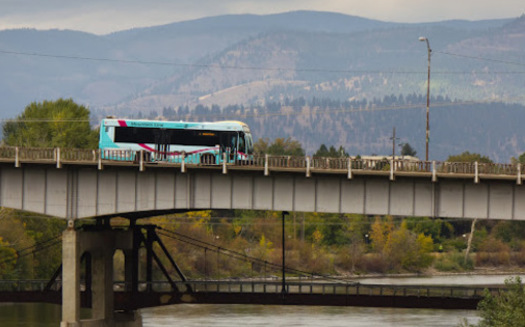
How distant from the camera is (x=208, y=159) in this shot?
76.4 meters

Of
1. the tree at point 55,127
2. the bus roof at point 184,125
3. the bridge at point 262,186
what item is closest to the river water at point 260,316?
the bus roof at point 184,125

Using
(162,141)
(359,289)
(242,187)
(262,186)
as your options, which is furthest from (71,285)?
(359,289)

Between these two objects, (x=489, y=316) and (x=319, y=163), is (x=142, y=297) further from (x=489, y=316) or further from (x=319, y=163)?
(x=489, y=316)

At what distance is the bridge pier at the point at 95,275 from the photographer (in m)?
78.2

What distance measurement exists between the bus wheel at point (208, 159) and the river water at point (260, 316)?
26291 mm

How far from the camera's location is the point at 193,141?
84000 millimetres

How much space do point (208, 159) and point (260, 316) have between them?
128ft

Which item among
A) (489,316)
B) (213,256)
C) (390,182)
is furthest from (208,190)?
(213,256)

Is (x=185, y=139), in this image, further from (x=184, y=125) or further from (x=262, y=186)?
(x=262, y=186)

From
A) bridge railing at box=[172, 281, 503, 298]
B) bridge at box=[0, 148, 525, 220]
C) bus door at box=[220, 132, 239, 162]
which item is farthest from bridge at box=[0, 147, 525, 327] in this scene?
bridge railing at box=[172, 281, 503, 298]

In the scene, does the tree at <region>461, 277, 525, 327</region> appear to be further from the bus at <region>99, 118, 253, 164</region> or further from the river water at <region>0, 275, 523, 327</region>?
the river water at <region>0, 275, 523, 327</region>

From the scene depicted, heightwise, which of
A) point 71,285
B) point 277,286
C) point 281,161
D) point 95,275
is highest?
point 281,161

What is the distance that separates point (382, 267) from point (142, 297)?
10297cm

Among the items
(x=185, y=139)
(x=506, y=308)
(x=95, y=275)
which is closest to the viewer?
(x=506, y=308)
